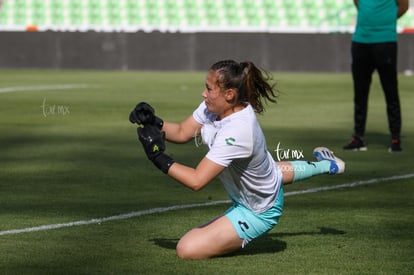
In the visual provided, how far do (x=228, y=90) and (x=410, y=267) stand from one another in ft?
5.18

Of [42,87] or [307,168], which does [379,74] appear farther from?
[42,87]

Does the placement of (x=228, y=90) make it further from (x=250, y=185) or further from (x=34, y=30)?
(x=34, y=30)

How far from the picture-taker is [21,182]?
36.2 ft

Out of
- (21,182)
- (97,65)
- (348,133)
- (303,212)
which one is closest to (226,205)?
(303,212)

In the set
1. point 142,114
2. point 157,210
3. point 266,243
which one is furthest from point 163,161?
point 157,210

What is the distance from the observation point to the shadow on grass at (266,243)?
7.82 meters

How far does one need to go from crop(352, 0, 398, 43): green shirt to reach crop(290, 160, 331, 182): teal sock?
18.4 ft

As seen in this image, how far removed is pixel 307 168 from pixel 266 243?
2.06ft

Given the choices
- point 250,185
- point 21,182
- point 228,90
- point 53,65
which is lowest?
point 53,65

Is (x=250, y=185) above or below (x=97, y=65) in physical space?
above

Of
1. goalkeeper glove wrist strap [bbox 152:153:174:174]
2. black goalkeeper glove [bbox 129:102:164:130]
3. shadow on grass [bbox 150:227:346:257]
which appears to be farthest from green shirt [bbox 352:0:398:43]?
goalkeeper glove wrist strap [bbox 152:153:174:174]

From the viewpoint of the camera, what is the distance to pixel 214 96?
742 cm

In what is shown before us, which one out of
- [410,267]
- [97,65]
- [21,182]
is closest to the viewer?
[410,267]

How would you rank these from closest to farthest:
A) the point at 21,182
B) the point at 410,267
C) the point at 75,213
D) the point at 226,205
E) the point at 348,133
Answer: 1. the point at 410,267
2. the point at 75,213
3. the point at 226,205
4. the point at 21,182
5. the point at 348,133
